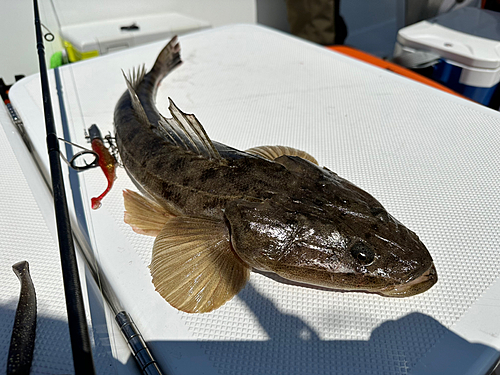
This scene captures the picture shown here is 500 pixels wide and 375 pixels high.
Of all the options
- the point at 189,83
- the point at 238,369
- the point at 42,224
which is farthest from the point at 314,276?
the point at 189,83

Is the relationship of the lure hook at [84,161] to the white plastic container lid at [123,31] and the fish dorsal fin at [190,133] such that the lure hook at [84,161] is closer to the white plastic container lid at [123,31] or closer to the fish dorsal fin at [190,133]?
the fish dorsal fin at [190,133]

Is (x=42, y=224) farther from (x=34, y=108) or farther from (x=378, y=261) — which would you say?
(x=378, y=261)

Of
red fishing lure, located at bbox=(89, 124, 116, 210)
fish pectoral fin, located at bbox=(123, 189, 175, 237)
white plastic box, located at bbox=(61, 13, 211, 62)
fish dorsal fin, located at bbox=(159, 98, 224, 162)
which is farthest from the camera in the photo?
white plastic box, located at bbox=(61, 13, 211, 62)

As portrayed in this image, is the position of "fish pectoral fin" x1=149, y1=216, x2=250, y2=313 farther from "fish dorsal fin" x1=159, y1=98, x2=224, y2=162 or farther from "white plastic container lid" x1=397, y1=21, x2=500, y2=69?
"white plastic container lid" x1=397, y1=21, x2=500, y2=69

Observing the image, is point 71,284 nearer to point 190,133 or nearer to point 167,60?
point 190,133

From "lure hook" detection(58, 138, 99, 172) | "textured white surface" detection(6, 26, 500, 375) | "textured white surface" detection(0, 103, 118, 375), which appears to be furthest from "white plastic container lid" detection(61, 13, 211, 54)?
"lure hook" detection(58, 138, 99, 172)

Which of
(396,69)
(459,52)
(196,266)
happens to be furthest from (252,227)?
(459,52)

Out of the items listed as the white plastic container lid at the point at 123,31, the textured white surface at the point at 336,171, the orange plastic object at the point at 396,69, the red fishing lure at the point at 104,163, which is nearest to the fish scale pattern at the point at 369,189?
the textured white surface at the point at 336,171
